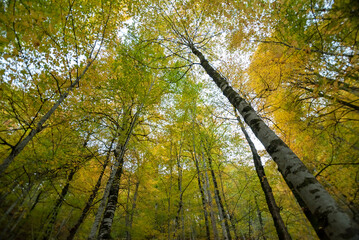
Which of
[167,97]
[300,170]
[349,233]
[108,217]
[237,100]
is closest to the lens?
[349,233]

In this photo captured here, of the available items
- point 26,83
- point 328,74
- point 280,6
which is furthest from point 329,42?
point 26,83

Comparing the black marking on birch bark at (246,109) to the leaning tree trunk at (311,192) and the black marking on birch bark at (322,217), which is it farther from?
the black marking on birch bark at (322,217)

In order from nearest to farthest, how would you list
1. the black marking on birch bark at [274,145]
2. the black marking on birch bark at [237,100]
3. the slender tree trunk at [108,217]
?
the black marking on birch bark at [274,145], the black marking on birch bark at [237,100], the slender tree trunk at [108,217]

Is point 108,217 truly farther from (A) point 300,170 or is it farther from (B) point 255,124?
(A) point 300,170

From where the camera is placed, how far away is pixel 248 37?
4.84 metres

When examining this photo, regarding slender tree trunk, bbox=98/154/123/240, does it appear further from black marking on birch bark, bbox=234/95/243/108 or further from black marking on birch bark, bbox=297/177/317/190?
black marking on birch bark, bbox=234/95/243/108

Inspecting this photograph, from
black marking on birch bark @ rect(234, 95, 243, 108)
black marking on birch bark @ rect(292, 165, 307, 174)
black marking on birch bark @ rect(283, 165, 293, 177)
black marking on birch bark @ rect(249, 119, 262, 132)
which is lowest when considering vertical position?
black marking on birch bark @ rect(292, 165, 307, 174)

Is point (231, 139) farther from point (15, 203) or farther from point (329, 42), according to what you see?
point (15, 203)

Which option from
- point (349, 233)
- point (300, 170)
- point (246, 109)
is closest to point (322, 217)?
point (349, 233)

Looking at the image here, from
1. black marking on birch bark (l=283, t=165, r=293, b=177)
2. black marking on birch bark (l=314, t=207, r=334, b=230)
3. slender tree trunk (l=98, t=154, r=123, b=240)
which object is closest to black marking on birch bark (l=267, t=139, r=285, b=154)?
black marking on birch bark (l=283, t=165, r=293, b=177)

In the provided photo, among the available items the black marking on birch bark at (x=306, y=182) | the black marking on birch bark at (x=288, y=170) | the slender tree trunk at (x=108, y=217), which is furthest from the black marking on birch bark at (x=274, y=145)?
the slender tree trunk at (x=108, y=217)

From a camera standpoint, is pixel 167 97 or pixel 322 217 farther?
pixel 167 97

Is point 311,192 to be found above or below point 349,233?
above

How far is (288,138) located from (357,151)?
209cm
